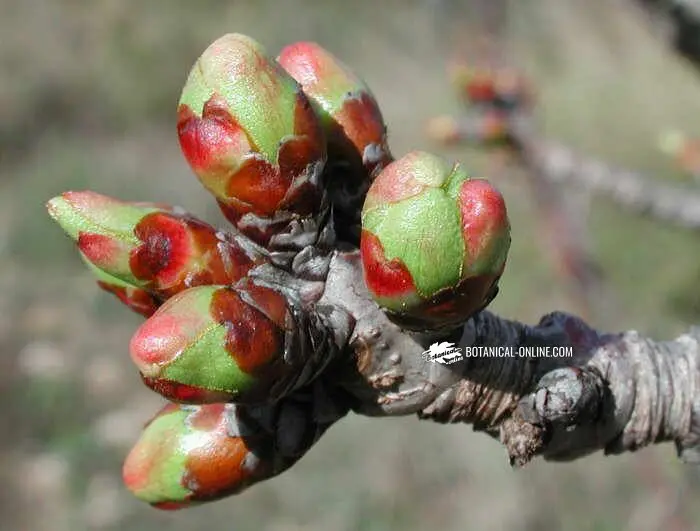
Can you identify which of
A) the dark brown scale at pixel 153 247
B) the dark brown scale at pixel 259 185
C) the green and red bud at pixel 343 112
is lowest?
the dark brown scale at pixel 153 247

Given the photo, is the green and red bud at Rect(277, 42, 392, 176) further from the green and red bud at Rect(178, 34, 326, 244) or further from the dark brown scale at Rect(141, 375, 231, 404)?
the dark brown scale at Rect(141, 375, 231, 404)

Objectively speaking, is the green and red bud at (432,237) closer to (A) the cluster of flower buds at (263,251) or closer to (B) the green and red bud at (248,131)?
(A) the cluster of flower buds at (263,251)

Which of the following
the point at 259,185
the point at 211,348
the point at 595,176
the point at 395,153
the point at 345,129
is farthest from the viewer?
the point at 395,153

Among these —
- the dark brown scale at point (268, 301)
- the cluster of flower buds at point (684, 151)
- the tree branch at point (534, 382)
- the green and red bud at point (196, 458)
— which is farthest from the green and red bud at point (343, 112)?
the cluster of flower buds at point (684, 151)

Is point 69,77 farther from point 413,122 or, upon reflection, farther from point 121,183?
point 413,122

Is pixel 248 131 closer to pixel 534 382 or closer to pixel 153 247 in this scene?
pixel 153 247

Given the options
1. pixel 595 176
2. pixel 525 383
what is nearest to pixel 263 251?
pixel 525 383

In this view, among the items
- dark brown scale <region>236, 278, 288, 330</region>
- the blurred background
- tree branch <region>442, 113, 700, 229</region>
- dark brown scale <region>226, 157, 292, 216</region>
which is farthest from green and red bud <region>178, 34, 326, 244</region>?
tree branch <region>442, 113, 700, 229</region>
